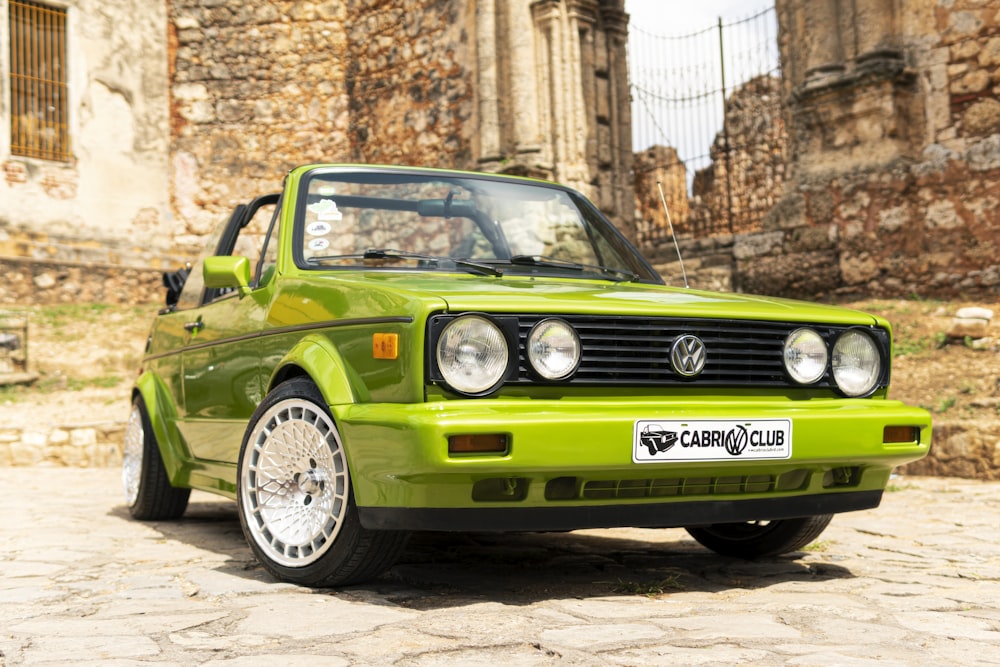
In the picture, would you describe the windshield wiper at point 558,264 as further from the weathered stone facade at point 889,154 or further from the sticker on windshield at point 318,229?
the weathered stone facade at point 889,154

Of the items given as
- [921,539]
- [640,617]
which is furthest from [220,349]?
[921,539]

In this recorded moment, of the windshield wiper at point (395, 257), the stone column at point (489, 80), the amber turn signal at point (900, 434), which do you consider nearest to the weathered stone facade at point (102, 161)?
the stone column at point (489, 80)

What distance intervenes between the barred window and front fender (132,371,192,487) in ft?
36.8

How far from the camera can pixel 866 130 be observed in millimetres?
10258

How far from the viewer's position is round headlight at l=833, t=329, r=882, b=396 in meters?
3.66

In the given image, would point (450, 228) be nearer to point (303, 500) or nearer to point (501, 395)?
point (303, 500)

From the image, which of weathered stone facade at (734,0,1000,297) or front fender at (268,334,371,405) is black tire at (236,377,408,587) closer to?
front fender at (268,334,371,405)

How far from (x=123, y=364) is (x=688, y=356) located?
1031cm

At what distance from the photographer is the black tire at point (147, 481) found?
5.30m

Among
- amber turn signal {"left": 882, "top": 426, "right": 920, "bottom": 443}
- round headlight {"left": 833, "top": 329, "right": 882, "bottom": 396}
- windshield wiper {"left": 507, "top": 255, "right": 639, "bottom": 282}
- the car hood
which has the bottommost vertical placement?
amber turn signal {"left": 882, "top": 426, "right": 920, "bottom": 443}

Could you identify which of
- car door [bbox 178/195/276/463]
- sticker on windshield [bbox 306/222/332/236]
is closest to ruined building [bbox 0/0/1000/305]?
car door [bbox 178/195/276/463]

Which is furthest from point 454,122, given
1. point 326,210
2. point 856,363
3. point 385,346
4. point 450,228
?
point 385,346

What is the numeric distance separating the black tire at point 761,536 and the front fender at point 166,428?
2.32 m

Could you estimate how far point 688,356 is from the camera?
131 inches
